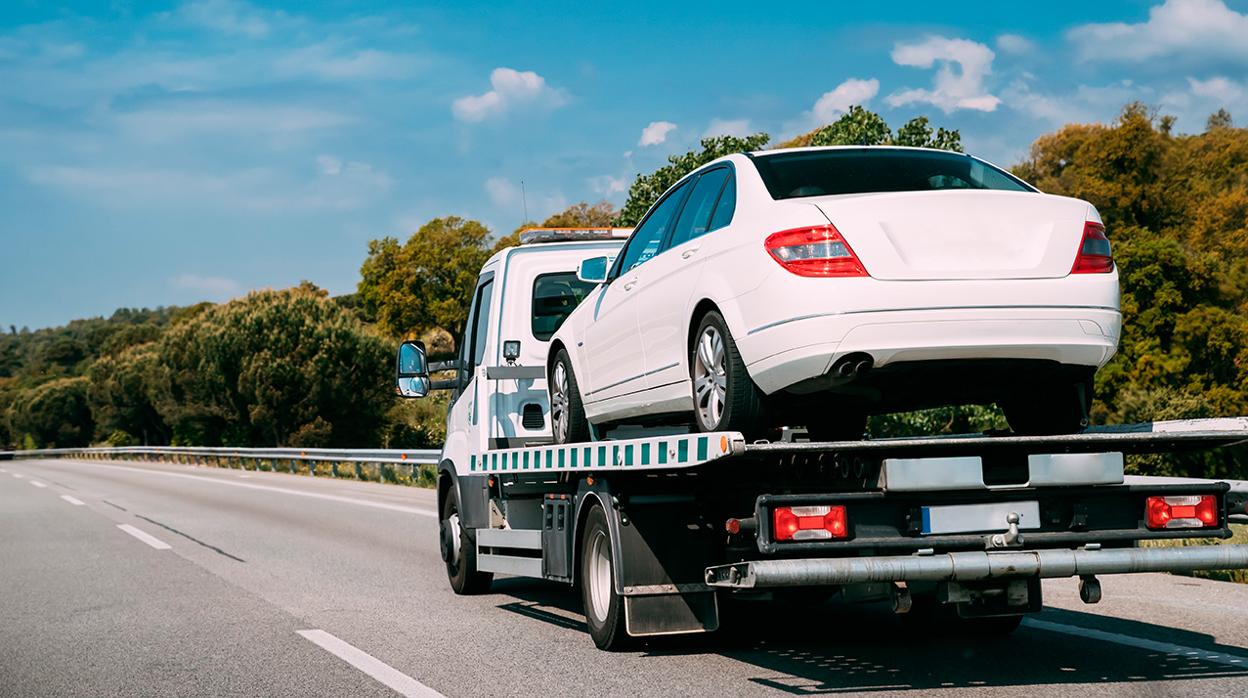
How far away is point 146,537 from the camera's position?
50.6 ft

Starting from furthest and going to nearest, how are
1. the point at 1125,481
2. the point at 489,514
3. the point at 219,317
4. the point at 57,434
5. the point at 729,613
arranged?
1. the point at 57,434
2. the point at 219,317
3. the point at 489,514
4. the point at 729,613
5. the point at 1125,481

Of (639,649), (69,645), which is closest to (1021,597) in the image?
(639,649)

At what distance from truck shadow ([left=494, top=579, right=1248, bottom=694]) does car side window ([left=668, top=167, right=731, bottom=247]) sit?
2212 mm

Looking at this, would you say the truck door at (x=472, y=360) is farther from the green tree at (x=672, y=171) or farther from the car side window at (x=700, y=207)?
the green tree at (x=672, y=171)

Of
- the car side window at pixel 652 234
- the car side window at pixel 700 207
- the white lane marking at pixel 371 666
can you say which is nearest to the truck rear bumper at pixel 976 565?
the white lane marking at pixel 371 666

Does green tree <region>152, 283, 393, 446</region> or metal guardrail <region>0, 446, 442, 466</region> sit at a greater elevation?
green tree <region>152, 283, 393, 446</region>

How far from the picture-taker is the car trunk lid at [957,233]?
18.4 feet

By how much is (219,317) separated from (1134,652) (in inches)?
2518

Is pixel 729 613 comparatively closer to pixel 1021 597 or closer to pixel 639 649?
pixel 639 649

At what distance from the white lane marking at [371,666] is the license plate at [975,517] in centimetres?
233

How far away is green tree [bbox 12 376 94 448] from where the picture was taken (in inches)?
4281

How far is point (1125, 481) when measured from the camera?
607 cm

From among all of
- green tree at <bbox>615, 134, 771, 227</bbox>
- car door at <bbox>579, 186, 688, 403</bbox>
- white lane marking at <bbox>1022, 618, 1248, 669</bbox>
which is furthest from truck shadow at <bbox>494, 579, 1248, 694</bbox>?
green tree at <bbox>615, 134, 771, 227</bbox>

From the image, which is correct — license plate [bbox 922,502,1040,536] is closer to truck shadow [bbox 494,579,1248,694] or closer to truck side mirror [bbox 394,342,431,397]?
truck shadow [bbox 494,579,1248,694]
